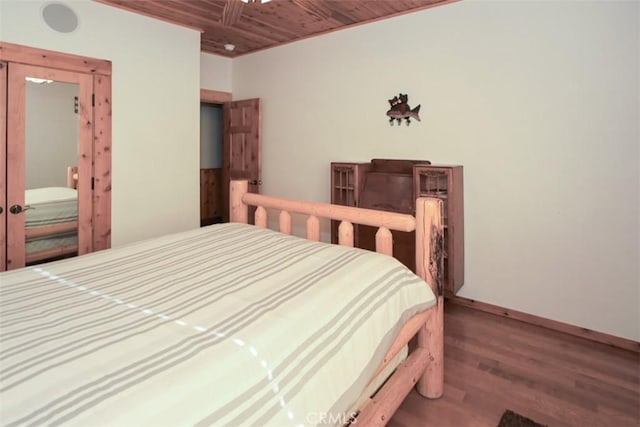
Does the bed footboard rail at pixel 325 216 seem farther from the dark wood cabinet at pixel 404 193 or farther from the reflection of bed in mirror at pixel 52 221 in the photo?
the reflection of bed in mirror at pixel 52 221

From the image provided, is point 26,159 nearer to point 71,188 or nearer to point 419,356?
point 71,188

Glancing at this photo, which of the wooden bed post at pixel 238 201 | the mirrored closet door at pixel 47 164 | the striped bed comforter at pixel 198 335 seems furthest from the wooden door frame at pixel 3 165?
the wooden bed post at pixel 238 201

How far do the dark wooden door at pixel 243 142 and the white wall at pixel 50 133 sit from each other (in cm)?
200

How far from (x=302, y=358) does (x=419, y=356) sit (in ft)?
3.21

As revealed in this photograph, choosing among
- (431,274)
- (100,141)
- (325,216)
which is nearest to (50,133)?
(100,141)

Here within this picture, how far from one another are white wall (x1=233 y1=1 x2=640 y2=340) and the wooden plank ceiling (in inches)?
7.0

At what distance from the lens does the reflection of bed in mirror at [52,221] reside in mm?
3031

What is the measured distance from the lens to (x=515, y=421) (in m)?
1.79

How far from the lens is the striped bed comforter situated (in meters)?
0.80

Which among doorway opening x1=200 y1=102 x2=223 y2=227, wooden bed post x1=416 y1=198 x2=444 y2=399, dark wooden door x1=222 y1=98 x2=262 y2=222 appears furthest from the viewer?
doorway opening x1=200 y1=102 x2=223 y2=227

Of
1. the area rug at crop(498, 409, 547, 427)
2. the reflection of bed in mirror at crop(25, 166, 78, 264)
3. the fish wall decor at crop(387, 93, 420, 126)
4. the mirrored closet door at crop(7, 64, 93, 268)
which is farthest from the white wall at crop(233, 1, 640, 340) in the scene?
the reflection of bed in mirror at crop(25, 166, 78, 264)

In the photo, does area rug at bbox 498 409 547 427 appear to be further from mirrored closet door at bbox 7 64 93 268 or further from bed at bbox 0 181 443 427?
mirrored closet door at bbox 7 64 93 268

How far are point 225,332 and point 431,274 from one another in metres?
1.13

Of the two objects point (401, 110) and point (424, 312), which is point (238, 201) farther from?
point (401, 110)
